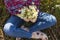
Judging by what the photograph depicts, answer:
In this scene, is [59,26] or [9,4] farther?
[59,26]

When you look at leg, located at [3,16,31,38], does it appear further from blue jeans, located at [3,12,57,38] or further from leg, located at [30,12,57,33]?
leg, located at [30,12,57,33]

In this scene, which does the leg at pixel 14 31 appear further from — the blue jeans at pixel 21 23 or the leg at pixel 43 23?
the leg at pixel 43 23

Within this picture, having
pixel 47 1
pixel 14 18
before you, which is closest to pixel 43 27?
pixel 14 18

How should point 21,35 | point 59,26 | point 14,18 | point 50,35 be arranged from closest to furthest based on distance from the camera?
point 21,35 < point 14,18 < point 50,35 < point 59,26

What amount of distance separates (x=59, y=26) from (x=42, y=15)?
0.53 metres

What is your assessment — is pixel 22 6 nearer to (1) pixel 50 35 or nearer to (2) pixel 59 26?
(1) pixel 50 35

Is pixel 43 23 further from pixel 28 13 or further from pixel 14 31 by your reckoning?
pixel 14 31

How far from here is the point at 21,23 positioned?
8.41 ft

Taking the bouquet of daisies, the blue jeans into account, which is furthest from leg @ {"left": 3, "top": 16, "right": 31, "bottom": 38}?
the bouquet of daisies

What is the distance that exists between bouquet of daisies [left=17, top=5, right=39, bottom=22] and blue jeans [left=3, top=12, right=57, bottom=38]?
0.06 m

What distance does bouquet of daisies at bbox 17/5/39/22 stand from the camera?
2.47 m

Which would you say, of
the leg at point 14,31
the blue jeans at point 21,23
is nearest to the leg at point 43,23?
the blue jeans at point 21,23

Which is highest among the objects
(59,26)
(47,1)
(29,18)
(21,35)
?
(47,1)

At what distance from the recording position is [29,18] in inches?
97.6
